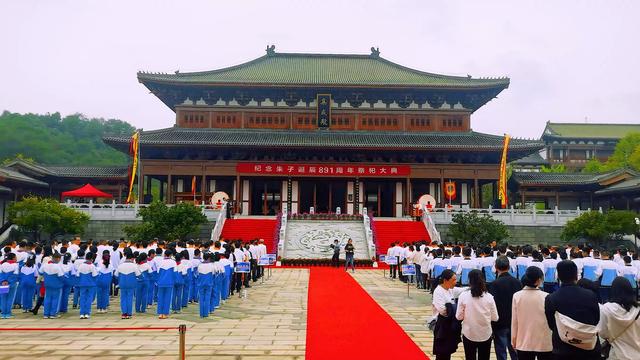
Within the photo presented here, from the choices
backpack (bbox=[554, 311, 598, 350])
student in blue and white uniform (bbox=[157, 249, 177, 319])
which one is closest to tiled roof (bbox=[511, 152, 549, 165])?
student in blue and white uniform (bbox=[157, 249, 177, 319])

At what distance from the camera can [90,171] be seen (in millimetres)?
32031

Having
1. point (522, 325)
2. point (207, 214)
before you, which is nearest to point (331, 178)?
point (207, 214)

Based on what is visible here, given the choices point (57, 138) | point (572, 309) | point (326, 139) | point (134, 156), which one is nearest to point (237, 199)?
point (134, 156)

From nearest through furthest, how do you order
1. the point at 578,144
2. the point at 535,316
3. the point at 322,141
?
the point at 535,316 → the point at 322,141 → the point at 578,144

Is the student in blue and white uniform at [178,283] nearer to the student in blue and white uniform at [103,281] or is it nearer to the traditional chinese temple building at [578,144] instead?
the student in blue and white uniform at [103,281]

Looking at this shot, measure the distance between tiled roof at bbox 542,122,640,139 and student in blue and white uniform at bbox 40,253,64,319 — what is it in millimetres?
64337

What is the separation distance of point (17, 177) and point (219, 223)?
12245 millimetres

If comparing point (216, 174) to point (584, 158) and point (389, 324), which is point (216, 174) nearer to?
point (389, 324)

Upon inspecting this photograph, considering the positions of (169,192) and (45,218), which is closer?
(45,218)

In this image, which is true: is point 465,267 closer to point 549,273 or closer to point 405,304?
point 405,304

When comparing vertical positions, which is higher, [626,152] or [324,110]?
[626,152]

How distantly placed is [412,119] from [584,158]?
41.3m

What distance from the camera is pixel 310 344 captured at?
7441 mm

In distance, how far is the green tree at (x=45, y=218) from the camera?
22.1 meters
